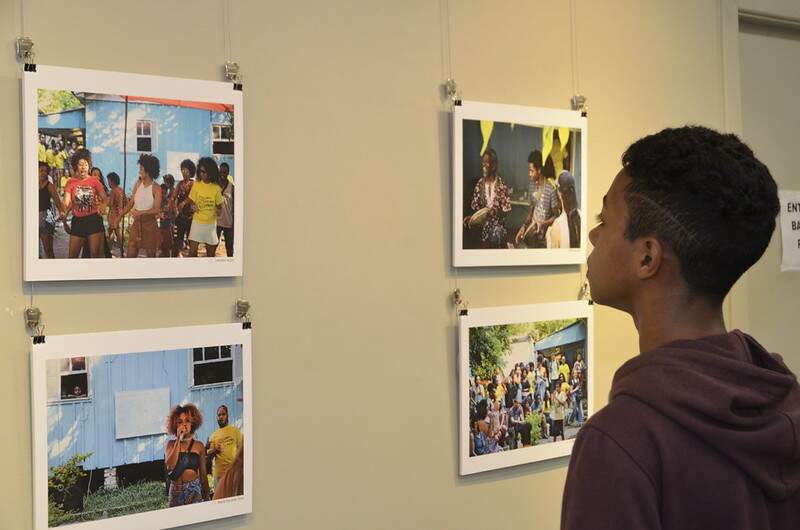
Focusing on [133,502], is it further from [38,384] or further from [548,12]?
[548,12]

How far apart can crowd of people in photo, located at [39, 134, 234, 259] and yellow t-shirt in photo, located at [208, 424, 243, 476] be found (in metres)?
0.30

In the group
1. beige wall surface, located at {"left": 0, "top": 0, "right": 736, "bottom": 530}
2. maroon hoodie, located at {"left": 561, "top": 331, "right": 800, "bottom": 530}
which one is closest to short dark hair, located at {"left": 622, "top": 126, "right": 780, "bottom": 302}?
maroon hoodie, located at {"left": 561, "top": 331, "right": 800, "bottom": 530}

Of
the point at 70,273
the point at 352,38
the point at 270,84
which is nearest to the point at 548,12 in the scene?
the point at 352,38

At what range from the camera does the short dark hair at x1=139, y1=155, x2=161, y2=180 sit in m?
1.27

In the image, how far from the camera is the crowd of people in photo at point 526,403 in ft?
5.38

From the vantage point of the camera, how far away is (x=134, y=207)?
4.15ft

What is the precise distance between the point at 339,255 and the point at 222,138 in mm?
303

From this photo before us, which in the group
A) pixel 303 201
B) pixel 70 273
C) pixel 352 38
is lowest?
pixel 70 273

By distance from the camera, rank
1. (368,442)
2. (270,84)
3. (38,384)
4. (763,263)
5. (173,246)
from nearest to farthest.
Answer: (38,384)
(173,246)
(270,84)
(368,442)
(763,263)

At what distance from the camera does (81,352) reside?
3.99ft

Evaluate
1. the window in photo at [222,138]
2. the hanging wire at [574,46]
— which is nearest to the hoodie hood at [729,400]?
the window in photo at [222,138]

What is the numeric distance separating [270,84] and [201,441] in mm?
625

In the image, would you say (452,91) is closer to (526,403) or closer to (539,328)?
(539,328)

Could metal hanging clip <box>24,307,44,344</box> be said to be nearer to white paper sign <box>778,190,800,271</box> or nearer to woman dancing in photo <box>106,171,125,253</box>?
woman dancing in photo <box>106,171,125,253</box>
